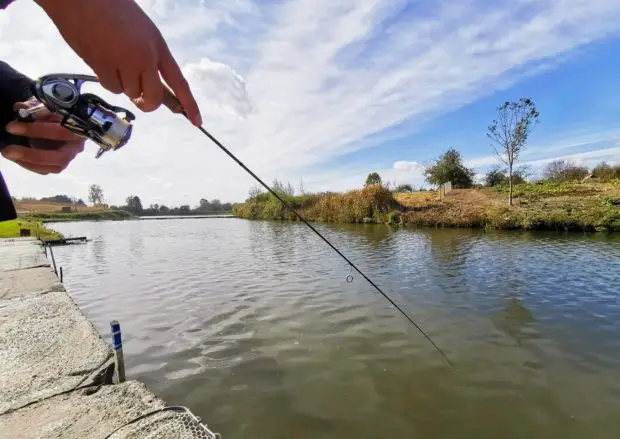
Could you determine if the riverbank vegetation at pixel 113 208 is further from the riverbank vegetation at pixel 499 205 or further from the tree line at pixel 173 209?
the riverbank vegetation at pixel 499 205

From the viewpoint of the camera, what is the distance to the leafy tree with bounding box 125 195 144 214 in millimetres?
117775

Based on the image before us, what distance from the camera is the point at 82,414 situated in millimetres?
3012

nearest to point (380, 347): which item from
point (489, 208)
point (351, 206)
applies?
point (489, 208)

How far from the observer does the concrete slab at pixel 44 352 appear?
346 cm

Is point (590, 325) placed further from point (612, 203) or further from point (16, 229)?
point (16, 229)

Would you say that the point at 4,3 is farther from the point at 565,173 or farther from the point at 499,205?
the point at 565,173

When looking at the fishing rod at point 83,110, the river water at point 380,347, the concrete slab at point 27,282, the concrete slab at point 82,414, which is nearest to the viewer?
the fishing rod at point 83,110

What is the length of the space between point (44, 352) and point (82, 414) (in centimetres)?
177

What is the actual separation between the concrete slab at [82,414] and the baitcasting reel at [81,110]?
7.32 ft

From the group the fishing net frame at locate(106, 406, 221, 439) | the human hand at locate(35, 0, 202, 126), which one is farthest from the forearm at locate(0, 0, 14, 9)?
the fishing net frame at locate(106, 406, 221, 439)

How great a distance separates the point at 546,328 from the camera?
655 centimetres

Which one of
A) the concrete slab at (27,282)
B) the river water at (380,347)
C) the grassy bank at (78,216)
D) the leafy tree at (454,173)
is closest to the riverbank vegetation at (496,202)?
the leafy tree at (454,173)

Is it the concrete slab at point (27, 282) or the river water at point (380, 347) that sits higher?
the concrete slab at point (27, 282)

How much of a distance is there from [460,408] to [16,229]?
32.5 meters
